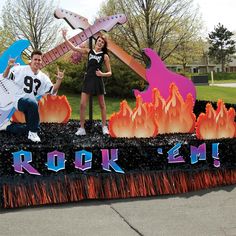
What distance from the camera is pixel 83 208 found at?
12.1 ft

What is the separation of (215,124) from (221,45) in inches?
2164

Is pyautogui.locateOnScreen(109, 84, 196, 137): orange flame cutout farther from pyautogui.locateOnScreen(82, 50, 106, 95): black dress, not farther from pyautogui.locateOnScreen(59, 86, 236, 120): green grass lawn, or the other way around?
pyautogui.locateOnScreen(59, 86, 236, 120): green grass lawn

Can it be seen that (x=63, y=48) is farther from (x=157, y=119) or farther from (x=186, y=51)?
(x=186, y=51)

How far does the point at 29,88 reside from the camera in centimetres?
496

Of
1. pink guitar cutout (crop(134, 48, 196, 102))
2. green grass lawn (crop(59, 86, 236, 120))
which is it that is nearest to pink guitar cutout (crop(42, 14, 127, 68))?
pink guitar cutout (crop(134, 48, 196, 102))

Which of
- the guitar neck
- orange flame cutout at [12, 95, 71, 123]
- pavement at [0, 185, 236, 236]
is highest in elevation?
the guitar neck

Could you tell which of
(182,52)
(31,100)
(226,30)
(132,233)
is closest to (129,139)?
(31,100)

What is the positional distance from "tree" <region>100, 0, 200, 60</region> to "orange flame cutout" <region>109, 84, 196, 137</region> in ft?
40.8

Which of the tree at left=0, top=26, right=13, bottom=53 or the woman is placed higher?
the tree at left=0, top=26, right=13, bottom=53

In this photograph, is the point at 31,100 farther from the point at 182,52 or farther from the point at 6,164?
the point at 182,52

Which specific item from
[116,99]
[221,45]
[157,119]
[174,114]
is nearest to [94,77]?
[157,119]

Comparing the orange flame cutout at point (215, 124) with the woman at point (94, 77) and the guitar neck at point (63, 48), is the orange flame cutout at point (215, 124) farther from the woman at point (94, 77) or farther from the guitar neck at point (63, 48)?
the guitar neck at point (63, 48)

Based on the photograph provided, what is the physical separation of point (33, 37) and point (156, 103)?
55.2ft

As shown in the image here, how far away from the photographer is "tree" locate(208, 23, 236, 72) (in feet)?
185
